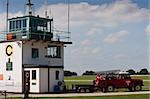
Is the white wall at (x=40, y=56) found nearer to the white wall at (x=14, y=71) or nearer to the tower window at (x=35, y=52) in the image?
the tower window at (x=35, y=52)

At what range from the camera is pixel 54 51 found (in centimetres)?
4297

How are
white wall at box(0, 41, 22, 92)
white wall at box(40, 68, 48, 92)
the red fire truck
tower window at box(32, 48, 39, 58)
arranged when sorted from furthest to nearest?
tower window at box(32, 48, 39, 58)
the red fire truck
white wall at box(0, 41, 22, 92)
white wall at box(40, 68, 48, 92)

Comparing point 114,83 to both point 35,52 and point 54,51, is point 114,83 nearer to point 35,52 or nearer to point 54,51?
point 54,51

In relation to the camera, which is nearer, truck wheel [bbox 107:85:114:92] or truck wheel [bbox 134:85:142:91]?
truck wheel [bbox 107:85:114:92]

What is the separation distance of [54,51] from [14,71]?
485 centimetres

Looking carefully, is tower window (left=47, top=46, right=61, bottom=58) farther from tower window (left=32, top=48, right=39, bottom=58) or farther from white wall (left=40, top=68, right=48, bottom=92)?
white wall (left=40, top=68, right=48, bottom=92)

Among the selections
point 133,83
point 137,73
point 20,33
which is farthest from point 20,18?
point 137,73

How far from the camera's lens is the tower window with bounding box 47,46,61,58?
4241 cm

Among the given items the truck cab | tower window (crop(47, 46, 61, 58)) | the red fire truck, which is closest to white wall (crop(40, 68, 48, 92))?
tower window (crop(47, 46, 61, 58))

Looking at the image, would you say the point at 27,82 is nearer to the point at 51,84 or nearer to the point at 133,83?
the point at 51,84

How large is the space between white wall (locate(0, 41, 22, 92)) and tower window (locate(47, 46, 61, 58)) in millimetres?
3457

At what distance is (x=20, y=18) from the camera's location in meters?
41.4

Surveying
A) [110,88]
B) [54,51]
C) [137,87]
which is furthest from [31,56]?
[137,87]

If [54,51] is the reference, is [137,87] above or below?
below
